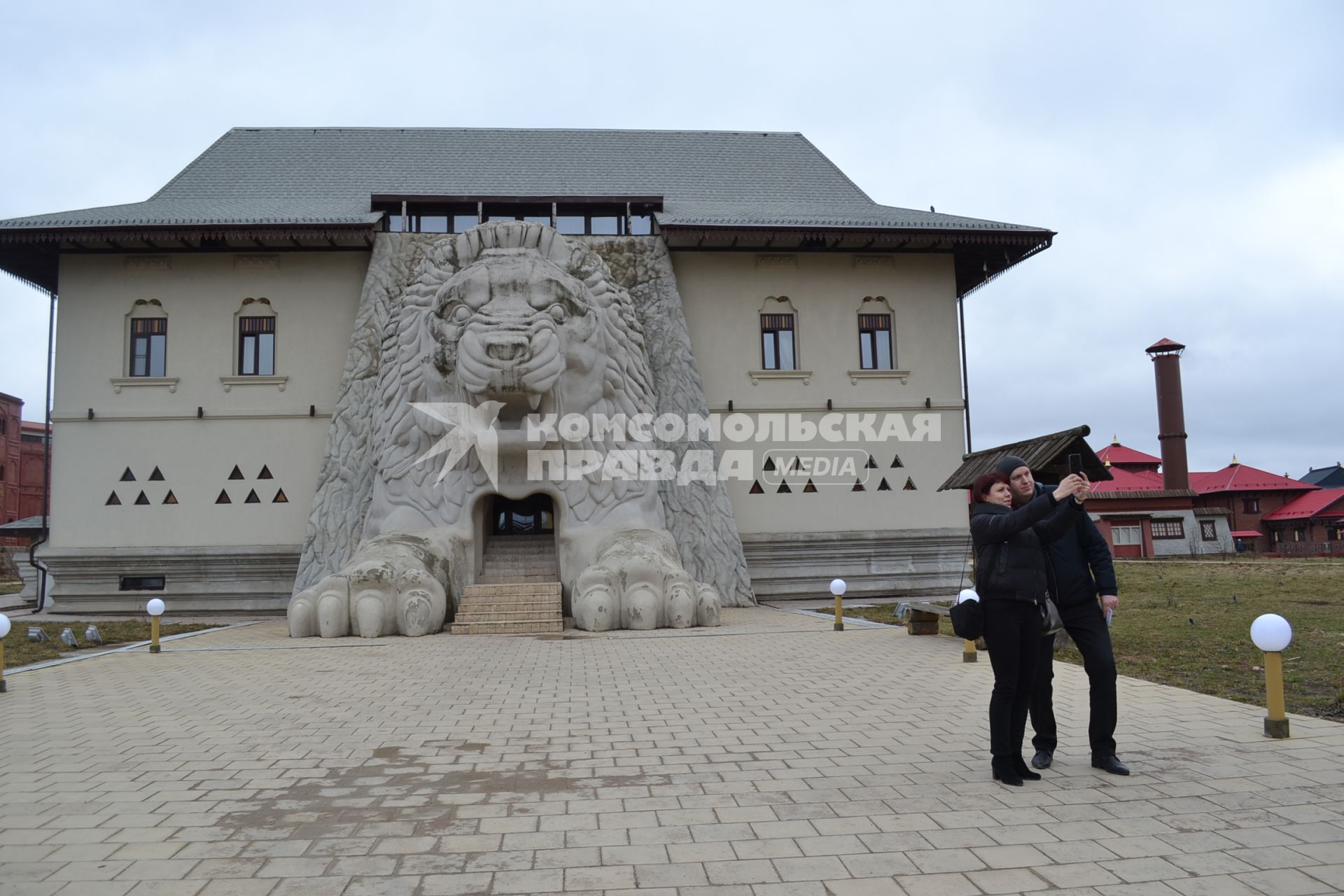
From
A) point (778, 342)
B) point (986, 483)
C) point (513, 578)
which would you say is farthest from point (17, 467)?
point (986, 483)

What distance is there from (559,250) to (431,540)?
14.6 feet

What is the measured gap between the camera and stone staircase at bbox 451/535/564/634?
10.7 m

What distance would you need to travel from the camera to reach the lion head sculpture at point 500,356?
10938 mm

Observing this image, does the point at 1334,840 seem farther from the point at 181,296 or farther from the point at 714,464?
the point at 181,296

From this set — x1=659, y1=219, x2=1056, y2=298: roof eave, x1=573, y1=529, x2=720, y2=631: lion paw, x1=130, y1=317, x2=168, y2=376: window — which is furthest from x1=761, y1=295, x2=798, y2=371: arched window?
x1=130, y1=317, x2=168, y2=376: window

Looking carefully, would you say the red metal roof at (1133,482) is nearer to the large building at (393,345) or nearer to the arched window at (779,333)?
the large building at (393,345)

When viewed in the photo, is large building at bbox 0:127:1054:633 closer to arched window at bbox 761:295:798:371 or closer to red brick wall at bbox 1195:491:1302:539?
arched window at bbox 761:295:798:371

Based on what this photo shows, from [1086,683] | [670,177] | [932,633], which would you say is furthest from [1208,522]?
[1086,683]

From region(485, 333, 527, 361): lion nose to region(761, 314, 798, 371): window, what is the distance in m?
6.59

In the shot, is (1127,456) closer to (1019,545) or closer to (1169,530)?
(1169,530)

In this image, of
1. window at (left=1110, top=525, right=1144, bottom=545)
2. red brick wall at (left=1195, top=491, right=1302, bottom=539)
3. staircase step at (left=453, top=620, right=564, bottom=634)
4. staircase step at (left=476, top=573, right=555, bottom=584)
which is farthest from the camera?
red brick wall at (left=1195, top=491, right=1302, bottom=539)

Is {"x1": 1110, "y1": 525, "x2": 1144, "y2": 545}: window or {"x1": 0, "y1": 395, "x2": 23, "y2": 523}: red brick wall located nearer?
{"x1": 1110, "y1": 525, "x2": 1144, "y2": 545}: window

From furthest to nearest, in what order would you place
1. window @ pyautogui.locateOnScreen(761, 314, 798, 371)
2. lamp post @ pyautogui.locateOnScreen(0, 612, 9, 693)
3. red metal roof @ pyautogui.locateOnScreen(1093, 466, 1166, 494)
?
1. red metal roof @ pyautogui.locateOnScreen(1093, 466, 1166, 494)
2. window @ pyautogui.locateOnScreen(761, 314, 798, 371)
3. lamp post @ pyautogui.locateOnScreen(0, 612, 9, 693)

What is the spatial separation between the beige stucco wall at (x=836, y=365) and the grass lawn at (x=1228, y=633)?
7.31 ft
